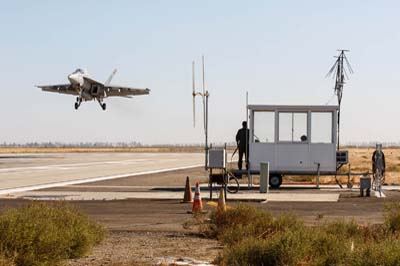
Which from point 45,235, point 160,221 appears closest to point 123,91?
point 160,221

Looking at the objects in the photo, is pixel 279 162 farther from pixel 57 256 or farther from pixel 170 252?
pixel 57 256

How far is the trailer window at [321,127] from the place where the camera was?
88.5 ft

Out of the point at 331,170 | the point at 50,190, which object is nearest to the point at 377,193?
the point at 331,170

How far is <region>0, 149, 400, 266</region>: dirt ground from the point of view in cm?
Result: 1125

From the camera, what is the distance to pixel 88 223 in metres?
12.3

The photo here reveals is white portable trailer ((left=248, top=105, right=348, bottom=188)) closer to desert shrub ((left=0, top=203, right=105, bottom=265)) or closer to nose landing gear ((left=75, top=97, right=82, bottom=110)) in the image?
desert shrub ((left=0, top=203, right=105, bottom=265))

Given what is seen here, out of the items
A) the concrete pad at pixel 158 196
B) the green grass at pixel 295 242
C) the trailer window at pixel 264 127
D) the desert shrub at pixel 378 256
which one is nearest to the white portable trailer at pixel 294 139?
the trailer window at pixel 264 127

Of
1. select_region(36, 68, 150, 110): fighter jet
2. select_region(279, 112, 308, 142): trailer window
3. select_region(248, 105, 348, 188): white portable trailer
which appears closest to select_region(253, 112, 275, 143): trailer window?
select_region(248, 105, 348, 188): white portable trailer

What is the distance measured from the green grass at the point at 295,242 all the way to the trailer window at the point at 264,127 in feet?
43.5

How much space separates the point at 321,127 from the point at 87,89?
51205 millimetres

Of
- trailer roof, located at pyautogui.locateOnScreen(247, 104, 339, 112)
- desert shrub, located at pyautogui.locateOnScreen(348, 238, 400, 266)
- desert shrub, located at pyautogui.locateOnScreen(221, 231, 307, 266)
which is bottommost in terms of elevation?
desert shrub, located at pyautogui.locateOnScreen(221, 231, 307, 266)

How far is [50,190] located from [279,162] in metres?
8.35

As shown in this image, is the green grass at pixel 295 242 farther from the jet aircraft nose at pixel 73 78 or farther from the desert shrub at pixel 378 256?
the jet aircraft nose at pixel 73 78

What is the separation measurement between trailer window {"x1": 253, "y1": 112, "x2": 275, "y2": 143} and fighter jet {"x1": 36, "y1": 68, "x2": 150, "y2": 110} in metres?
44.7
